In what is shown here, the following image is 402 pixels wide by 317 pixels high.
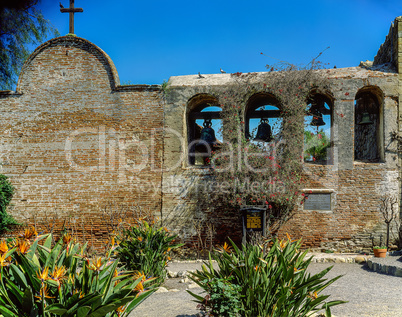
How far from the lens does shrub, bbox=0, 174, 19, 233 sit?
10.2m

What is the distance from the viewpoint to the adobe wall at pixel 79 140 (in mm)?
10117

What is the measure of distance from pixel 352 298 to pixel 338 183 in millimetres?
4444

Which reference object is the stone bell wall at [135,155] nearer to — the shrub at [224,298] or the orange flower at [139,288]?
the shrub at [224,298]

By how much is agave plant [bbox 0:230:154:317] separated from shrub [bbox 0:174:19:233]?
26.1ft

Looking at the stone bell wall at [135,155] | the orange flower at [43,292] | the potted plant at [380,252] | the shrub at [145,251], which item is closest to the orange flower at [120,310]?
the orange flower at [43,292]

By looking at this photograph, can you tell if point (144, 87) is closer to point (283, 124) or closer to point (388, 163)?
point (283, 124)

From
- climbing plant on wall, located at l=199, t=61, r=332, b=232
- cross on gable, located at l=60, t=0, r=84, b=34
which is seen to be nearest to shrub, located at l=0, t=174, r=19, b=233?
cross on gable, located at l=60, t=0, r=84, b=34

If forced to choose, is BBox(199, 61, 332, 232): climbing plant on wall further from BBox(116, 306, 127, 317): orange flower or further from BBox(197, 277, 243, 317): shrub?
BBox(116, 306, 127, 317): orange flower

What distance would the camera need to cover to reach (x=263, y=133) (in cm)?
1006

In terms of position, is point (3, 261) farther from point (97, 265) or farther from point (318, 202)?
point (318, 202)

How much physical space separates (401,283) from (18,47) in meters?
14.4

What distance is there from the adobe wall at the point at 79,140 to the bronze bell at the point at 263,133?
2778 mm

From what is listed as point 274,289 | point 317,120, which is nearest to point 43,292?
point 274,289

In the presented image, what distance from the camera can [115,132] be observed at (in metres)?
10.3
